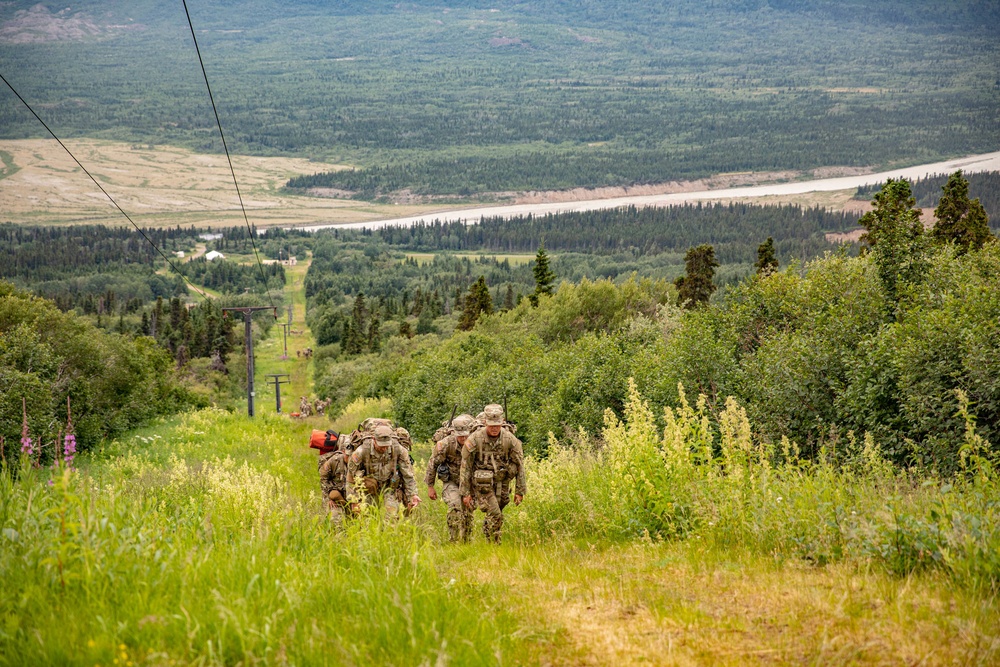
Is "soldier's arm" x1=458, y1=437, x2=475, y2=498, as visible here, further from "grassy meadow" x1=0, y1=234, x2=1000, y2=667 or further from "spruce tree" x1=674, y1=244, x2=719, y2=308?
"spruce tree" x1=674, y1=244, x2=719, y2=308

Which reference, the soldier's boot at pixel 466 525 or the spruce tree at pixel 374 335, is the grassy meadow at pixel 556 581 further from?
the spruce tree at pixel 374 335

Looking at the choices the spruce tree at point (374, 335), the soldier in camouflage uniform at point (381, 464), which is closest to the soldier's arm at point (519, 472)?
the soldier in camouflage uniform at point (381, 464)

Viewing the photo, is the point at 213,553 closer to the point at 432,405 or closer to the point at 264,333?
the point at 432,405

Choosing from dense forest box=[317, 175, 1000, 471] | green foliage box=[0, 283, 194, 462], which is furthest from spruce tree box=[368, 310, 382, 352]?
dense forest box=[317, 175, 1000, 471]

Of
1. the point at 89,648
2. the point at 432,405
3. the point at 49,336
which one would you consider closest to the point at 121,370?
the point at 49,336

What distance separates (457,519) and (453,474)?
0.80 m

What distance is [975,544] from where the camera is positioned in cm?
680

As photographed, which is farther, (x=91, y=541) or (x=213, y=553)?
(x=213, y=553)

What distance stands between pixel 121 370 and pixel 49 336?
12.9 feet

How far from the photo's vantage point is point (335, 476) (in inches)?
502

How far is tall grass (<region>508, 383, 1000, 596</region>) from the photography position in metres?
7.16

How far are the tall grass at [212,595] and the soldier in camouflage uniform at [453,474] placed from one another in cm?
414

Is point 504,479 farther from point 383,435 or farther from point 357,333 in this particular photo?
point 357,333

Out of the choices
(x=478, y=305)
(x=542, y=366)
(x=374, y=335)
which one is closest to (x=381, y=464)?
(x=542, y=366)
